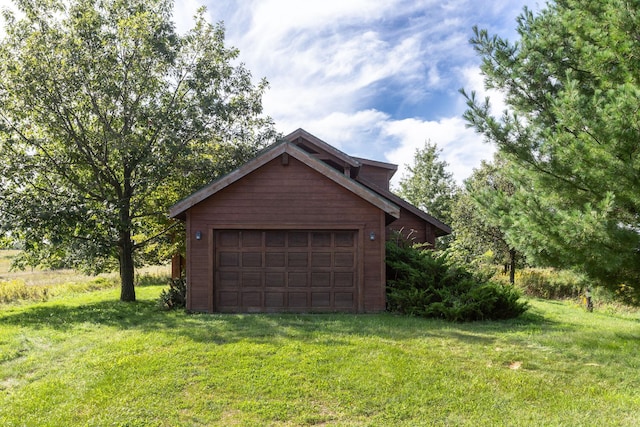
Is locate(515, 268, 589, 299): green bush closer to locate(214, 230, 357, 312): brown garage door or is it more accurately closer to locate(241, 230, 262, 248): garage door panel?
locate(214, 230, 357, 312): brown garage door

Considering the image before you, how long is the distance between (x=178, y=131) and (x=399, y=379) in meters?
12.0

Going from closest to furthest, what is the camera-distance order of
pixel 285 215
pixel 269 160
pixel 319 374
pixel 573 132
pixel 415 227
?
pixel 319 374
pixel 573 132
pixel 269 160
pixel 285 215
pixel 415 227

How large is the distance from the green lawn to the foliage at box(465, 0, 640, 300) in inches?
72.5

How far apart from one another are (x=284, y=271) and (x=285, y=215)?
1.55 m

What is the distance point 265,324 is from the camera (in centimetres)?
1016

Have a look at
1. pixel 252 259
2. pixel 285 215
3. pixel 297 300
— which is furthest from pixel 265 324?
pixel 285 215

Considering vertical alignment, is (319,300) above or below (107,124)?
below

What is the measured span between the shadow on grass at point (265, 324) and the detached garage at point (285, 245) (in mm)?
730

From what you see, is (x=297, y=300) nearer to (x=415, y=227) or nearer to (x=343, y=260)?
(x=343, y=260)

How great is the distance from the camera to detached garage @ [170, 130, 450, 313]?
1209cm

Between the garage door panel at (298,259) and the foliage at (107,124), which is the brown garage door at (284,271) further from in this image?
the foliage at (107,124)

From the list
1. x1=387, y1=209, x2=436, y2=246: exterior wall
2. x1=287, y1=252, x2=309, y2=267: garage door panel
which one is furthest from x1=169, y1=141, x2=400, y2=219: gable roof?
x1=387, y1=209, x2=436, y2=246: exterior wall

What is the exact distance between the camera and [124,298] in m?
15.3

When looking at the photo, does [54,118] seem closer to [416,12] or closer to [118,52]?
[118,52]
